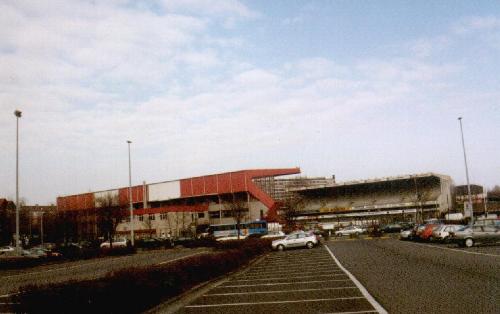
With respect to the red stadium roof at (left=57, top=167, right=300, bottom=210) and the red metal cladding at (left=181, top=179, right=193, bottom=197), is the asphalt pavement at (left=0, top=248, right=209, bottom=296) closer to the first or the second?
the red stadium roof at (left=57, top=167, right=300, bottom=210)

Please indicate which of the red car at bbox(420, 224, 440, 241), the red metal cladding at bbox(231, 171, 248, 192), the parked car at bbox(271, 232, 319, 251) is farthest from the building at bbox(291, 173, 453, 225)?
the parked car at bbox(271, 232, 319, 251)

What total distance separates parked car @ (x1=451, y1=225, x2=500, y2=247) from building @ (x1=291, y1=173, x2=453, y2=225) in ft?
172

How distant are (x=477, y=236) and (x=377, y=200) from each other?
6201cm

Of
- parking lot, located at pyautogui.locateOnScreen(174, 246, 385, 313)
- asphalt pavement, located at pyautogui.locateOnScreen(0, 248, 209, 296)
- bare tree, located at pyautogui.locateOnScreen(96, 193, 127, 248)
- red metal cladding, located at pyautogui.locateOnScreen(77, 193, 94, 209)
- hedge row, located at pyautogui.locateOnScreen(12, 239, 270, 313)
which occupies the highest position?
red metal cladding, located at pyautogui.locateOnScreen(77, 193, 94, 209)

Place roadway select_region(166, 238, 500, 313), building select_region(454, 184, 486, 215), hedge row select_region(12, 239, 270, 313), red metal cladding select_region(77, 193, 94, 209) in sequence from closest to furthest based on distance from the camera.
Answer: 1. hedge row select_region(12, 239, 270, 313)
2. roadway select_region(166, 238, 500, 313)
3. red metal cladding select_region(77, 193, 94, 209)
4. building select_region(454, 184, 486, 215)

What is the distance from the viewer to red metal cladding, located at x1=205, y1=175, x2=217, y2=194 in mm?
89062

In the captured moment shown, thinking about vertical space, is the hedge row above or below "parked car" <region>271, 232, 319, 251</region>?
above

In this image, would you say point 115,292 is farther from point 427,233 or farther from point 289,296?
point 427,233

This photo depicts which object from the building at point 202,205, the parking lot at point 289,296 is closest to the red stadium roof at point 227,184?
the building at point 202,205

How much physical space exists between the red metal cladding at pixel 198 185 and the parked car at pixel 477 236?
209 ft

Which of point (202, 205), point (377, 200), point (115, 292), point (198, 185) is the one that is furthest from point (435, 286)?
point (377, 200)

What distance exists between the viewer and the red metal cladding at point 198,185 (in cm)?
9093

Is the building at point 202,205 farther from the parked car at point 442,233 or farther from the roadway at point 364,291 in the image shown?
the roadway at point 364,291

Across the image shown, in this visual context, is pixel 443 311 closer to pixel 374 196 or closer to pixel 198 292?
pixel 198 292
